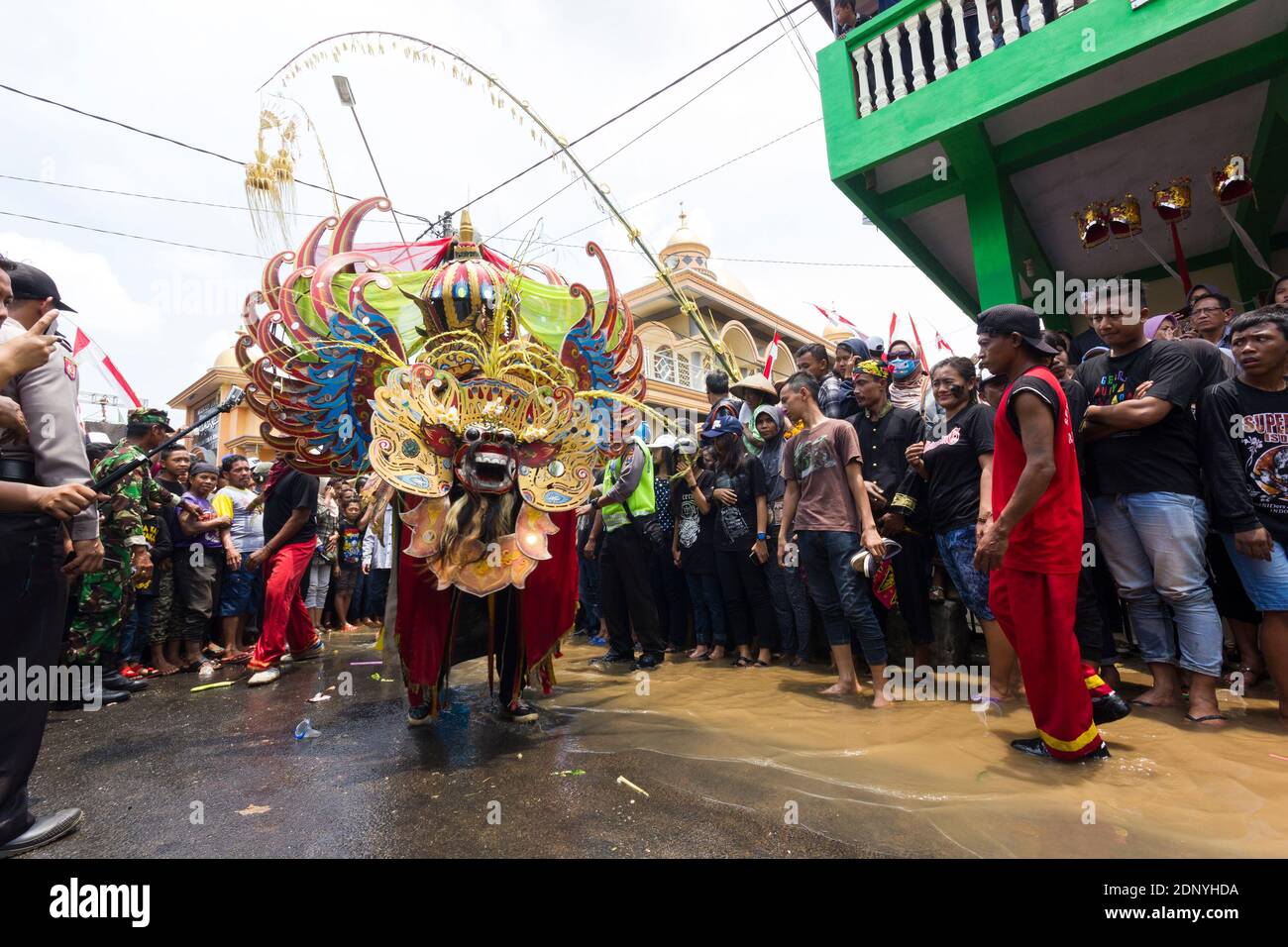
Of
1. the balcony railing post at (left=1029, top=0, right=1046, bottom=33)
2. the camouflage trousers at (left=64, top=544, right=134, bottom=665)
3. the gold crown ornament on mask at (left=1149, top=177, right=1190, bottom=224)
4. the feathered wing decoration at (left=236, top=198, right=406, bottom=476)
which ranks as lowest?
the camouflage trousers at (left=64, top=544, right=134, bottom=665)

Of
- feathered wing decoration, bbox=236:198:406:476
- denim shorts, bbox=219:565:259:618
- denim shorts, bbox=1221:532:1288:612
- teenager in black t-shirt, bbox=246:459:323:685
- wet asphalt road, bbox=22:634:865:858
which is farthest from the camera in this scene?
denim shorts, bbox=219:565:259:618

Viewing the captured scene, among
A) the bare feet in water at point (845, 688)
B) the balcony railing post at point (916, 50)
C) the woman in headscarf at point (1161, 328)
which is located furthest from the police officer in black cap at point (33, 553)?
the balcony railing post at point (916, 50)

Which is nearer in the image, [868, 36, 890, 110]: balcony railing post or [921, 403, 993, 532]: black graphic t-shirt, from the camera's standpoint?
[921, 403, 993, 532]: black graphic t-shirt

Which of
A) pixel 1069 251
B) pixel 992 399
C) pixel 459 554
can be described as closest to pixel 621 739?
pixel 459 554

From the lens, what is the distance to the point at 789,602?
471 centimetres

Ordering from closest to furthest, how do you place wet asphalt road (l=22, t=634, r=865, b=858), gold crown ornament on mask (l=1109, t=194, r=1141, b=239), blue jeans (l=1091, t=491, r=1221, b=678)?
wet asphalt road (l=22, t=634, r=865, b=858) → blue jeans (l=1091, t=491, r=1221, b=678) → gold crown ornament on mask (l=1109, t=194, r=1141, b=239)

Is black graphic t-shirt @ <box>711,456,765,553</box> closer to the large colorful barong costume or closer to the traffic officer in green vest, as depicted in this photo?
the traffic officer in green vest

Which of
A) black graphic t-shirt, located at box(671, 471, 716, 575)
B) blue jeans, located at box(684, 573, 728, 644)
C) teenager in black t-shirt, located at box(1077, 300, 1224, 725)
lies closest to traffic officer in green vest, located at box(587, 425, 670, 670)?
black graphic t-shirt, located at box(671, 471, 716, 575)

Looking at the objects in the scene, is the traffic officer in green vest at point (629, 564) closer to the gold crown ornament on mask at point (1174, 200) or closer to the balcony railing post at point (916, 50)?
the balcony railing post at point (916, 50)

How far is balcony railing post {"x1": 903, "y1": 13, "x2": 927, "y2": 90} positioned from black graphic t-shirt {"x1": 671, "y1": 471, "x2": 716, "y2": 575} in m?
4.67

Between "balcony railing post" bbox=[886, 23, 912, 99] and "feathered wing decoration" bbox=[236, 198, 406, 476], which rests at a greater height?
"balcony railing post" bbox=[886, 23, 912, 99]

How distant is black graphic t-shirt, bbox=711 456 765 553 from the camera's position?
4.81 meters

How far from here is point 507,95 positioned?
6152 mm
